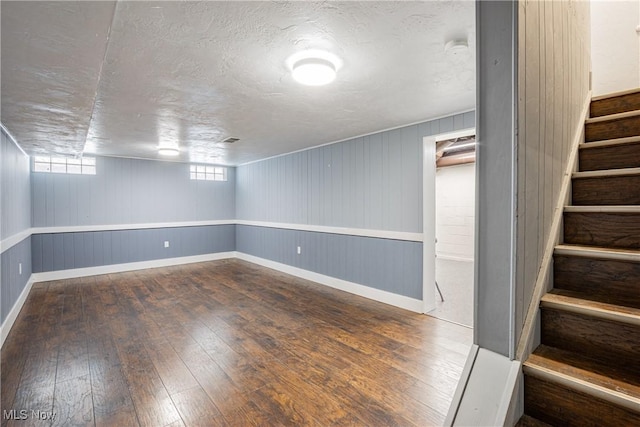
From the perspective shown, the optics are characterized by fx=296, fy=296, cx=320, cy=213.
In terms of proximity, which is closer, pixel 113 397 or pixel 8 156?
pixel 113 397

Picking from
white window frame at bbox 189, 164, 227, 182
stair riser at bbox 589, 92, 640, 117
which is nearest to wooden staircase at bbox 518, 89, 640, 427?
stair riser at bbox 589, 92, 640, 117

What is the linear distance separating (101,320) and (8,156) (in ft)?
6.86

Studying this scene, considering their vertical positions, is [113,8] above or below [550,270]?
above

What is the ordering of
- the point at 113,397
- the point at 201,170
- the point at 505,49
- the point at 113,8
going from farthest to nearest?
the point at 201,170
the point at 113,397
the point at 113,8
the point at 505,49

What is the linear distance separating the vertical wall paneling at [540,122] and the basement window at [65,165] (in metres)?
6.52

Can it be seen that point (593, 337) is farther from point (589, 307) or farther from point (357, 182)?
point (357, 182)

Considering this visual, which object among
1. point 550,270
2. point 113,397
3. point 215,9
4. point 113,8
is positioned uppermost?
point 215,9

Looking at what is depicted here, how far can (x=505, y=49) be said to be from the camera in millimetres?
896

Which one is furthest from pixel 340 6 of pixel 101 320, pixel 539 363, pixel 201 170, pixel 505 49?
pixel 201 170

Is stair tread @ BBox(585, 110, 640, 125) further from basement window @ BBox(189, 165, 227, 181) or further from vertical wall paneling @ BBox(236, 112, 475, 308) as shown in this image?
basement window @ BBox(189, 165, 227, 181)

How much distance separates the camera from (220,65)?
210 centimetres

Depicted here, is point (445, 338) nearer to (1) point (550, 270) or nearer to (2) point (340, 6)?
(1) point (550, 270)

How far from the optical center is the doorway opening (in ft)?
11.6

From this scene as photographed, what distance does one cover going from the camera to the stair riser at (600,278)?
42.8 inches
